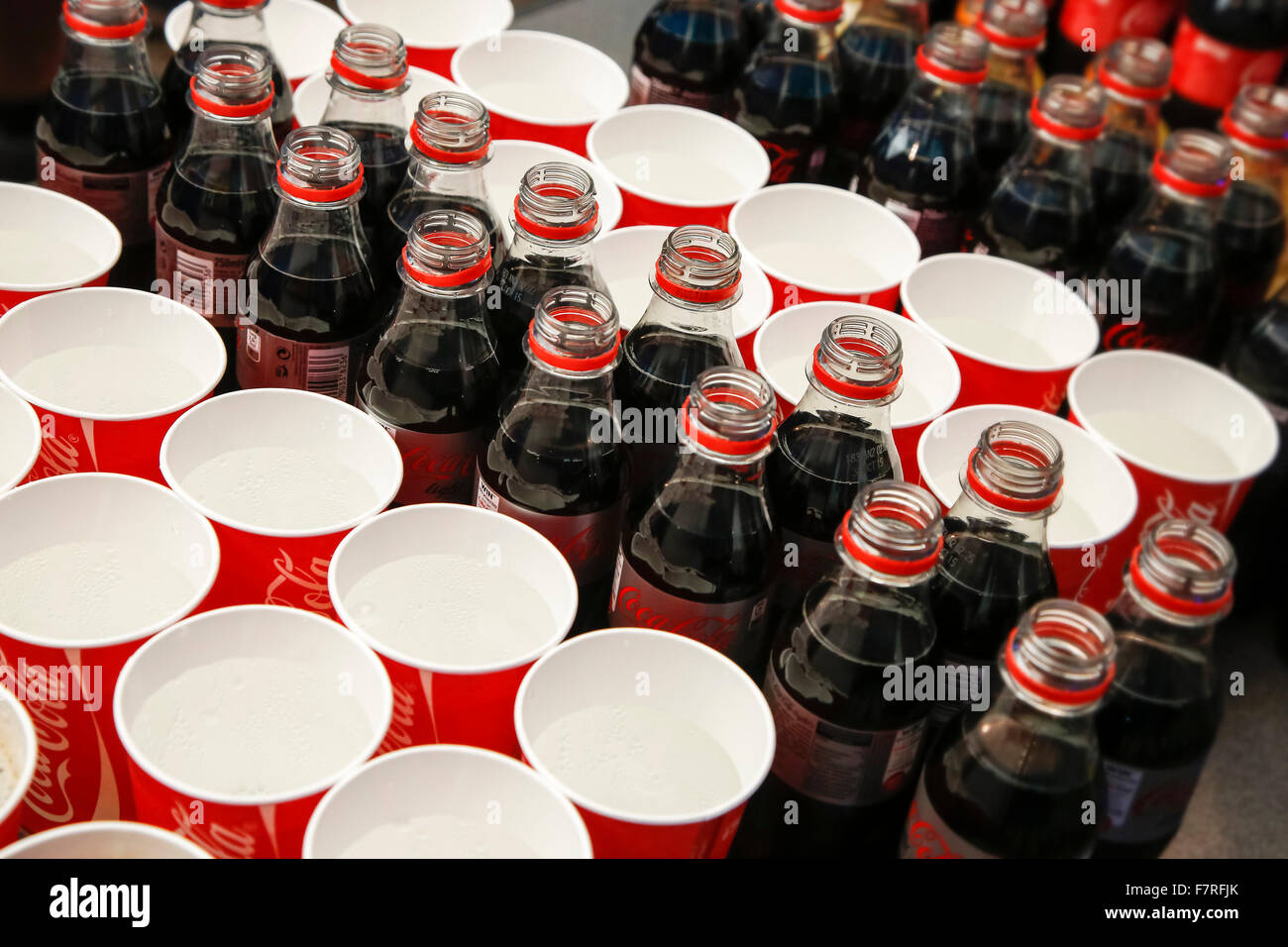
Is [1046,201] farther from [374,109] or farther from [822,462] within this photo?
[374,109]

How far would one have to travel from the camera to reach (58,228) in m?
1.44

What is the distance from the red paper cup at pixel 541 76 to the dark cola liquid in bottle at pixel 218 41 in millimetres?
254

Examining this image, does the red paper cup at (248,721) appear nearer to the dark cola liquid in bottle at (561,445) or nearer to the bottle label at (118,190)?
the dark cola liquid in bottle at (561,445)

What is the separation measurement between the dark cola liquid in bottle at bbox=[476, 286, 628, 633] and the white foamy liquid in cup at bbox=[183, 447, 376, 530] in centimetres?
13

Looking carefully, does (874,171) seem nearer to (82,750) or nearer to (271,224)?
(271,224)

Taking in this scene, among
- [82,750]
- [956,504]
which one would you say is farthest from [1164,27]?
[82,750]

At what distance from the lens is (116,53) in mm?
1498

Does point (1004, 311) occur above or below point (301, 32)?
below

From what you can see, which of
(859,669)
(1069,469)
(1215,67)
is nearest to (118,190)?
(859,669)

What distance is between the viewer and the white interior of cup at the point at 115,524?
1104mm

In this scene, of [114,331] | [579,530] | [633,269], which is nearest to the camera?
[579,530]

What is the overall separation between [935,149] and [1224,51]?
1.11m

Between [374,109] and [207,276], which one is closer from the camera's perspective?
[207,276]

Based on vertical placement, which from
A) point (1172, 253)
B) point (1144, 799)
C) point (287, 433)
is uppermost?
point (1172, 253)
